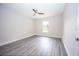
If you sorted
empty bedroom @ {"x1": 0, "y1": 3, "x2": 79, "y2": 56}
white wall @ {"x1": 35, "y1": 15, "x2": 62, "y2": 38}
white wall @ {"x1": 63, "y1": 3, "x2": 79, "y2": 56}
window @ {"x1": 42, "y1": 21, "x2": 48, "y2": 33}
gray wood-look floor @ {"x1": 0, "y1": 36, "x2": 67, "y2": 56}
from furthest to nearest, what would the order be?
1. window @ {"x1": 42, "y1": 21, "x2": 48, "y2": 33}
2. white wall @ {"x1": 35, "y1": 15, "x2": 62, "y2": 38}
3. gray wood-look floor @ {"x1": 0, "y1": 36, "x2": 67, "y2": 56}
4. empty bedroom @ {"x1": 0, "y1": 3, "x2": 79, "y2": 56}
5. white wall @ {"x1": 63, "y1": 3, "x2": 79, "y2": 56}

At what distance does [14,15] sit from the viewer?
198 inches

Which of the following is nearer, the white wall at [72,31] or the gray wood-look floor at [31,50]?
the white wall at [72,31]

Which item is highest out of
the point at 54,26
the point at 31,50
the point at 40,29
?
the point at 54,26

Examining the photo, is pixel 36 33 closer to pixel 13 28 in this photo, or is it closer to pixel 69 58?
pixel 13 28

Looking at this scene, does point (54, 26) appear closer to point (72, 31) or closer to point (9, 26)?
point (9, 26)

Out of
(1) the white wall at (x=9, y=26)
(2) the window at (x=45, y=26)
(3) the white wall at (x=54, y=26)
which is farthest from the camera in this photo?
(2) the window at (x=45, y=26)

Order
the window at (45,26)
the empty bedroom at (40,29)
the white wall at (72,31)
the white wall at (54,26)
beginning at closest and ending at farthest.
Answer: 1. the white wall at (72,31)
2. the empty bedroom at (40,29)
3. the white wall at (54,26)
4. the window at (45,26)

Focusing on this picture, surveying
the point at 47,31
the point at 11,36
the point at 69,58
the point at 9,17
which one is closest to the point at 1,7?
the point at 9,17

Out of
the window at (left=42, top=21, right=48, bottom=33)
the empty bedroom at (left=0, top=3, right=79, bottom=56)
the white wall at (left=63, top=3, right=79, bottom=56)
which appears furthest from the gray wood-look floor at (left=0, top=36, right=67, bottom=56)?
the window at (left=42, top=21, right=48, bottom=33)

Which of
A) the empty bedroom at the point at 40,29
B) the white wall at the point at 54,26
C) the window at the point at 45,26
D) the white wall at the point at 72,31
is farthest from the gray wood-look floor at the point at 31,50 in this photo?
the window at the point at 45,26

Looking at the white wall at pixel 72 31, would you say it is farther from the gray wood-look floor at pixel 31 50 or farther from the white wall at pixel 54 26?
the white wall at pixel 54 26

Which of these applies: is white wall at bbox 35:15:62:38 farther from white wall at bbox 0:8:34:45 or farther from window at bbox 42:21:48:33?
white wall at bbox 0:8:34:45

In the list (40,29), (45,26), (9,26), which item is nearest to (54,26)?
(45,26)

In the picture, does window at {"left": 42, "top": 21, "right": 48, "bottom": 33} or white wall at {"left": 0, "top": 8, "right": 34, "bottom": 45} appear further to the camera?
window at {"left": 42, "top": 21, "right": 48, "bottom": 33}
